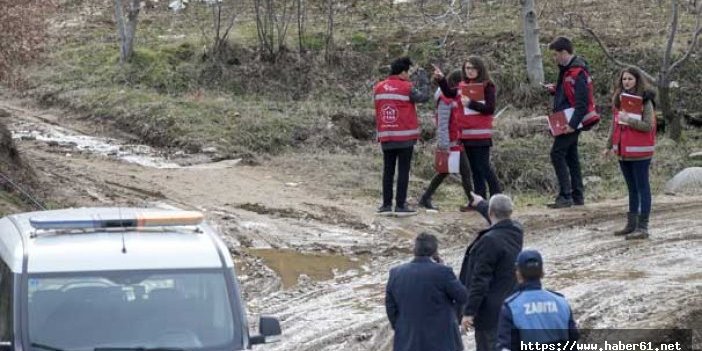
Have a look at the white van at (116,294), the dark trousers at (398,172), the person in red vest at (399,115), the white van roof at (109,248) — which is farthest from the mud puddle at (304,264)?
the white van at (116,294)

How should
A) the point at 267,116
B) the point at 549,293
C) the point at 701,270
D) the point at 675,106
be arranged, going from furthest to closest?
the point at 675,106, the point at 267,116, the point at 701,270, the point at 549,293

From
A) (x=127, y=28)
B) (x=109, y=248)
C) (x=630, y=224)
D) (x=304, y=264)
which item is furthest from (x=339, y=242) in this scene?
(x=127, y=28)

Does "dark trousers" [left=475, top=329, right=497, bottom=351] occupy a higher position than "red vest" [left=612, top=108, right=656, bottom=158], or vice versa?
"red vest" [left=612, top=108, right=656, bottom=158]

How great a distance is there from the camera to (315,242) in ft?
43.7

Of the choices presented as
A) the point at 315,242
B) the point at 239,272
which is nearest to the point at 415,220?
the point at 315,242

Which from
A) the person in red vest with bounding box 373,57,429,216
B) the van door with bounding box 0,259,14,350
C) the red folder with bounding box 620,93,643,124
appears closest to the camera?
the van door with bounding box 0,259,14,350

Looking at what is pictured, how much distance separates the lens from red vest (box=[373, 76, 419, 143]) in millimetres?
14023

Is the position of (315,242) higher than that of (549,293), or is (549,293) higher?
(549,293)

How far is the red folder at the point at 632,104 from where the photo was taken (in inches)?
498

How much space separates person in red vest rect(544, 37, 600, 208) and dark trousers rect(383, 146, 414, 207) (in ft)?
5.94

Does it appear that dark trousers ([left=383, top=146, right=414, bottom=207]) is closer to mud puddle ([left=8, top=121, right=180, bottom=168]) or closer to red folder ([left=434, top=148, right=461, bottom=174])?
red folder ([left=434, top=148, right=461, bottom=174])

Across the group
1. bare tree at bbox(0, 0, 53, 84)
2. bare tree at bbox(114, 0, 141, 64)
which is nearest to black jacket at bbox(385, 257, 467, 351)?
bare tree at bbox(0, 0, 53, 84)

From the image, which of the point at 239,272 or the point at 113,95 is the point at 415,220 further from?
the point at 113,95

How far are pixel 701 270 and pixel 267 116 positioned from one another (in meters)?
9.26
